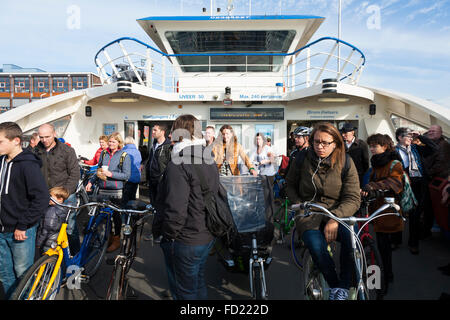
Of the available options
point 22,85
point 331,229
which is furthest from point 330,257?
point 22,85

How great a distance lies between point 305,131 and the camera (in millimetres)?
4234

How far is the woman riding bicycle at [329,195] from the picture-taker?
7.67ft

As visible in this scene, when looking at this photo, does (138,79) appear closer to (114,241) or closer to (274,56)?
(274,56)

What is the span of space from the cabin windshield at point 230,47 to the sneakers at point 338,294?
758 cm

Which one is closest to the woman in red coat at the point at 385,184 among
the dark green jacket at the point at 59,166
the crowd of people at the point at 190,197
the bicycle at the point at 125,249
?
A: the crowd of people at the point at 190,197

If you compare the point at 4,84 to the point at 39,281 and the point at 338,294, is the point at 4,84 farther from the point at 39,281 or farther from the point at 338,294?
the point at 338,294

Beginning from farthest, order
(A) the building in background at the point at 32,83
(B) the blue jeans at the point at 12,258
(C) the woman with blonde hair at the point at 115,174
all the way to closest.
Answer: (A) the building in background at the point at 32,83 < (C) the woman with blonde hair at the point at 115,174 < (B) the blue jeans at the point at 12,258

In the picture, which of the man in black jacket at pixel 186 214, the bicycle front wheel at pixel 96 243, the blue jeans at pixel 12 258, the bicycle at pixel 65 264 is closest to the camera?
the man in black jacket at pixel 186 214

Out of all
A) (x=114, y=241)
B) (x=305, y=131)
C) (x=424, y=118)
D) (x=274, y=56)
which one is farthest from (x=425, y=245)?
(x=274, y=56)

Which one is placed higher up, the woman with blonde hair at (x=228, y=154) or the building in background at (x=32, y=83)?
the building in background at (x=32, y=83)

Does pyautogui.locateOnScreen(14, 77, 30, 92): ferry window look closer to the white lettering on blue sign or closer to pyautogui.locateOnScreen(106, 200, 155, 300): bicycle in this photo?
the white lettering on blue sign

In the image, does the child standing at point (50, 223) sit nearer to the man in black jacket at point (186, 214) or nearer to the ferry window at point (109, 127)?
the man in black jacket at point (186, 214)

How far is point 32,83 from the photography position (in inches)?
2680

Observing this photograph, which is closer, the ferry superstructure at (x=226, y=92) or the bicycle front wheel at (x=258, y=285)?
the bicycle front wheel at (x=258, y=285)
